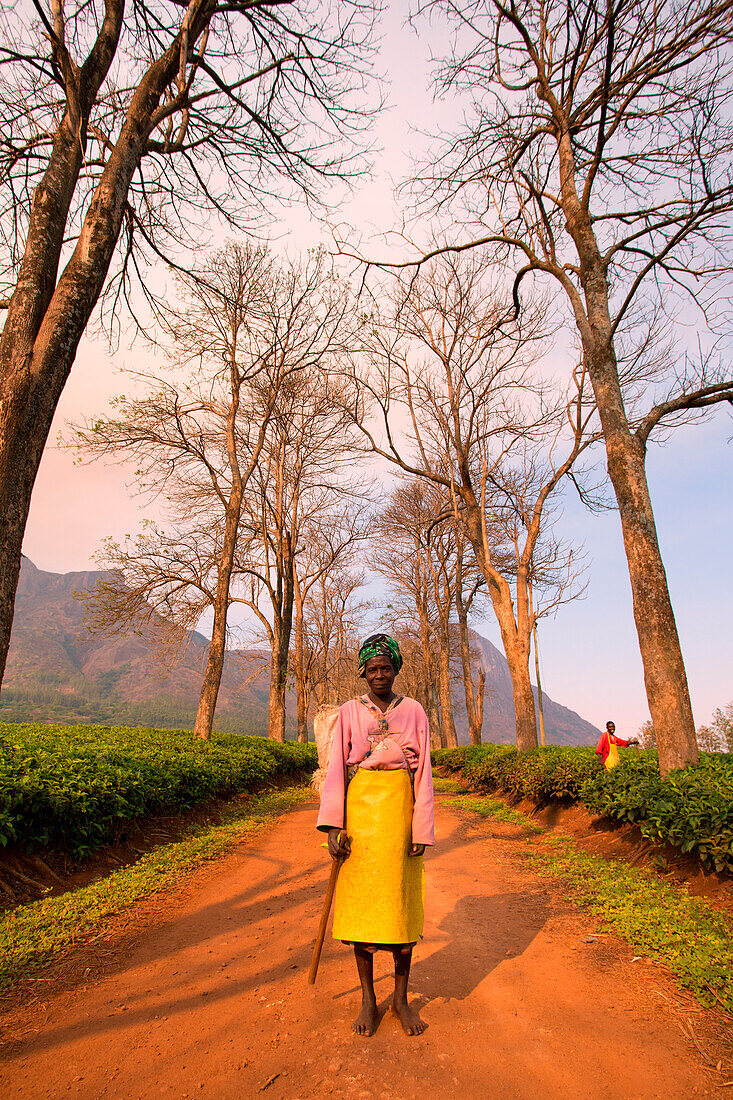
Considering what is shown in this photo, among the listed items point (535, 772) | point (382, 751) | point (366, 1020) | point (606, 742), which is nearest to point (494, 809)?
point (535, 772)

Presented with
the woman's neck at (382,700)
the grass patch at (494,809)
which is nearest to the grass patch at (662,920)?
the woman's neck at (382,700)

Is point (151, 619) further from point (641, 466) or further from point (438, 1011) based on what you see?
point (438, 1011)

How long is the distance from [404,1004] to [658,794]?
12.2ft

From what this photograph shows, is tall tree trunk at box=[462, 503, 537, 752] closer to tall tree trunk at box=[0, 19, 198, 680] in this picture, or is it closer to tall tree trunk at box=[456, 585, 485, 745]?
tall tree trunk at box=[456, 585, 485, 745]

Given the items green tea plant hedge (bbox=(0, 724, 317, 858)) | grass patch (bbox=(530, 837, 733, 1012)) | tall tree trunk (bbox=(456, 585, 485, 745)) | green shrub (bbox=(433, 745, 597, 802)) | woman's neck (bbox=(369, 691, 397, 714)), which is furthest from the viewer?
tall tree trunk (bbox=(456, 585, 485, 745))

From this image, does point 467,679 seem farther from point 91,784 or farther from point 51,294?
point 51,294

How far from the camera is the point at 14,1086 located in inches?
90.7

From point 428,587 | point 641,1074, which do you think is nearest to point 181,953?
point 641,1074

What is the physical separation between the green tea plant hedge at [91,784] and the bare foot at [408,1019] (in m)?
3.15

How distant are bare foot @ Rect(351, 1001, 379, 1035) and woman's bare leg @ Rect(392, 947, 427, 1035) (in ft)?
0.41

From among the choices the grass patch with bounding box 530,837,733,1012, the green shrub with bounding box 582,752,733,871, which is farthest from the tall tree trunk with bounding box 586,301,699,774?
the grass patch with bounding box 530,837,733,1012

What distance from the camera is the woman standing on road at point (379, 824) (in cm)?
285

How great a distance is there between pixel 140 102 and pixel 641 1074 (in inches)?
310

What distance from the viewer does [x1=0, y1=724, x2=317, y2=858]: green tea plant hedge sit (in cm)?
463
